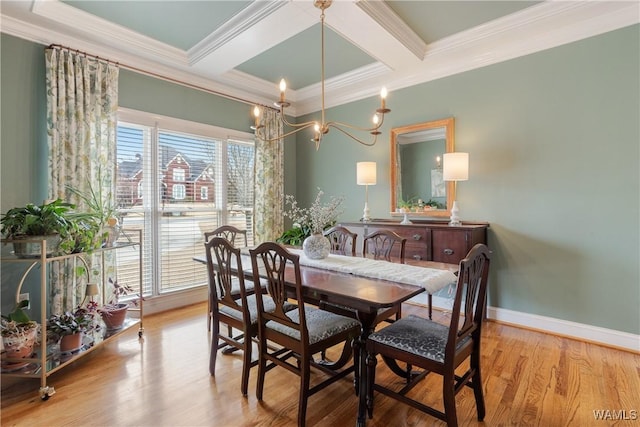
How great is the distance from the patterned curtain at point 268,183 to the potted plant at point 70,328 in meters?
2.19

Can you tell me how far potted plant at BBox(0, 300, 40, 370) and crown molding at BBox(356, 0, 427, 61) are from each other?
335 centimetres

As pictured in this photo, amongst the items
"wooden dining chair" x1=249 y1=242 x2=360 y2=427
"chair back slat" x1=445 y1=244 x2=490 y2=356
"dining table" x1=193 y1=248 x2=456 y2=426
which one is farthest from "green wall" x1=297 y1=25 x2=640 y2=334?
"wooden dining chair" x1=249 y1=242 x2=360 y2=427

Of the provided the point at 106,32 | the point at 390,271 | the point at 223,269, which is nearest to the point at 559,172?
the point at 390,271

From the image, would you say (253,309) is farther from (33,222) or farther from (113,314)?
(33,222)

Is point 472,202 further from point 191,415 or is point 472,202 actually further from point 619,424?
point 191,415

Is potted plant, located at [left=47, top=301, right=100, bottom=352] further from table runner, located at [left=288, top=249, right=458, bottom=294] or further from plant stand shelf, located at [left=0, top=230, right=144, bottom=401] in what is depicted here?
table runner, located at [left=288, top=249, right=458, bottom=294]

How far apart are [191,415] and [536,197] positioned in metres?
3.33

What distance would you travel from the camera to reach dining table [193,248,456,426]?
5.21 feet

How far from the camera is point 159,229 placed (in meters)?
3.60

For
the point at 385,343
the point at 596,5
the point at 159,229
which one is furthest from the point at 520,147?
the point at 159,229

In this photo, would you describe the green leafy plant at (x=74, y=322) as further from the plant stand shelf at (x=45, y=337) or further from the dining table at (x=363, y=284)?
the dining table at (x=363, y=284)

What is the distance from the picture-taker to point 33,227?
2127 mm

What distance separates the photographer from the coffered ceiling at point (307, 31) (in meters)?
2.59

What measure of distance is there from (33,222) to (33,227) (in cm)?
5
